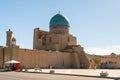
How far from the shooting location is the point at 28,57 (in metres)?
39.6

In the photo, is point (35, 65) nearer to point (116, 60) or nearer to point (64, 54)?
point (64, 54)

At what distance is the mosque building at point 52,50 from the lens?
37938 mm

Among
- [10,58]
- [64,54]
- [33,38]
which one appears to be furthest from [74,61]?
[10,58]

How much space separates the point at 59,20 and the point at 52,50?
662 cm

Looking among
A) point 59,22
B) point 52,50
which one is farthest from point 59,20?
point 52,50

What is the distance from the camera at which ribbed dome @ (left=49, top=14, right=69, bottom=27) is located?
51.0 metres

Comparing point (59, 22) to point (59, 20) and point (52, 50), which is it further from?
point (52, 50)

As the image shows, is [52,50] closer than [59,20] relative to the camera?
No

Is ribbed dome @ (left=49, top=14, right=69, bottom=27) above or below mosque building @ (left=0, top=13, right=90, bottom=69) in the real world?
above

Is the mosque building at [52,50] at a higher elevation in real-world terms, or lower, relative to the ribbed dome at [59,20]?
lower

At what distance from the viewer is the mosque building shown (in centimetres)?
3794

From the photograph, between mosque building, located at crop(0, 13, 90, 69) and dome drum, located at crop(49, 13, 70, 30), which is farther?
dome drum, located at crop(49, 13, 70, 30)

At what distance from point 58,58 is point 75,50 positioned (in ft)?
18.0

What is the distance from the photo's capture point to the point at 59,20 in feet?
167
